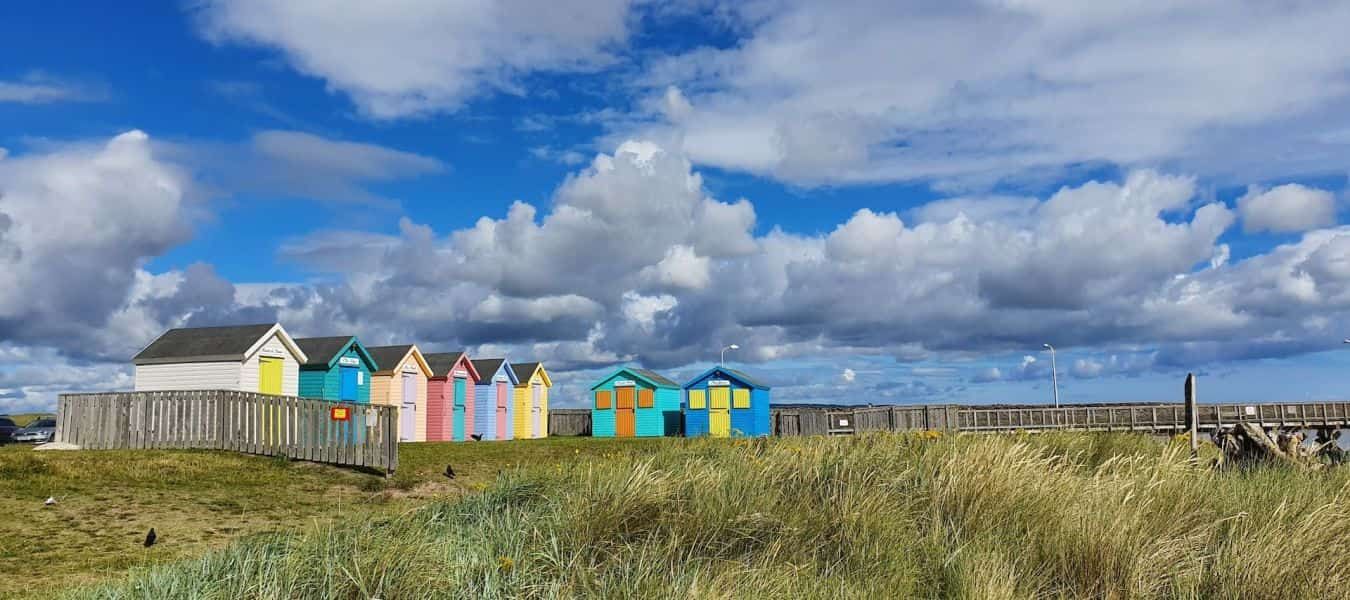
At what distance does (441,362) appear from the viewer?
37.6 meters

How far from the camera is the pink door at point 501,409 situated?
41156 mm

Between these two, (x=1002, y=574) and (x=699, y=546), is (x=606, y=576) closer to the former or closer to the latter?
(x=699, y=546)

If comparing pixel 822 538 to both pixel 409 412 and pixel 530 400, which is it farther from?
pixel 530 400

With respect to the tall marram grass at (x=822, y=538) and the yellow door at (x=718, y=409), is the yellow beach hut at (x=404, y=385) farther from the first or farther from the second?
the tall marram grass at (x=822, y=538)

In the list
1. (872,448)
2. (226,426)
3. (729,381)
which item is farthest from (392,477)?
(729,381)

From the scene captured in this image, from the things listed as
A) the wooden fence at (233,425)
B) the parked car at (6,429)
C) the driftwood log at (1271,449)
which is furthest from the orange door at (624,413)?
the driftwood log at (1271,449)

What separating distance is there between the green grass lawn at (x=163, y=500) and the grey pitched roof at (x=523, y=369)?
2354cm

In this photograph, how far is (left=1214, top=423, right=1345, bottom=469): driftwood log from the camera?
13.0 metres

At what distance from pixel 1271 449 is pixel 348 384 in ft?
86.8

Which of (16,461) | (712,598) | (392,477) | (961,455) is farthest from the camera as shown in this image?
(392,477)

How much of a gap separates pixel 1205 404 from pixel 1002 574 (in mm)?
45920

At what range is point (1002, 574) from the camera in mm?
6082

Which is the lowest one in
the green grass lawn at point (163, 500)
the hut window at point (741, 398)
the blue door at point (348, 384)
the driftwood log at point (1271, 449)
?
the green grass lawn at point (163, 500)

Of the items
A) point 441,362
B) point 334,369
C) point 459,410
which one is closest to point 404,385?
point 441,362
